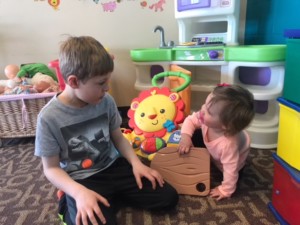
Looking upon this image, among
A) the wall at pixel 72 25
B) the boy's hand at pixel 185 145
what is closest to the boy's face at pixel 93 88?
the boy's hand at pixel 185 145

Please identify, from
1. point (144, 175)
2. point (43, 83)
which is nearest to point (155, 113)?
point (144, 175)

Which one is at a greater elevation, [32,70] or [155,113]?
[32,70]

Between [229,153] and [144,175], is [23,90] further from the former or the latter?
[229,153]

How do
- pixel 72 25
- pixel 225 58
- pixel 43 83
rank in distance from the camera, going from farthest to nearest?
pixel 72 25 → pixel 43 83 → pixel 225 58

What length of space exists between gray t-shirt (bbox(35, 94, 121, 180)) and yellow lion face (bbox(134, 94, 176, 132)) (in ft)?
0.86

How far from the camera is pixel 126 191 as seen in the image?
2.57ft

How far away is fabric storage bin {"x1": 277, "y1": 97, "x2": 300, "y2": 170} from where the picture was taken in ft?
2.02

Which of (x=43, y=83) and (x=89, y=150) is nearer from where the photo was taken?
(x=89, y=150)

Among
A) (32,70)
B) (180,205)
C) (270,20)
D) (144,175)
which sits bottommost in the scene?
(180,205)

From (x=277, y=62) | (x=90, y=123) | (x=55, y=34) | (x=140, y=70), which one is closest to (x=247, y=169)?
(x=277, y=62)

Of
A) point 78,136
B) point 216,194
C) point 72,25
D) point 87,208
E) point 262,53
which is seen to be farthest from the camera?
point 72,25

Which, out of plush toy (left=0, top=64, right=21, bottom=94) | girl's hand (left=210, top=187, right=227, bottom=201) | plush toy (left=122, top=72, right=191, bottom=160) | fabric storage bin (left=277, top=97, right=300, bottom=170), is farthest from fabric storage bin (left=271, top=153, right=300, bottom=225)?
plush toy (left=0, top=64, right=21, bottom=94)

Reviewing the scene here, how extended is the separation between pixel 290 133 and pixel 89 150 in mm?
537

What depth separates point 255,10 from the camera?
1.38m
